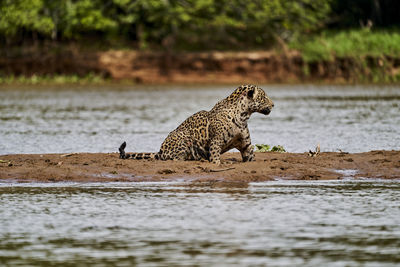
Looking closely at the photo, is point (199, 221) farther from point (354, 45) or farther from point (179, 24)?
point (179, 24)

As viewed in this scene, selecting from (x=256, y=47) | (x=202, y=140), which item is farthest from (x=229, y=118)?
(x=256, y=47)

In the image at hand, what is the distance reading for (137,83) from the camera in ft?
189

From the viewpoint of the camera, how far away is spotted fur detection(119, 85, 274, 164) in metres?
16.2

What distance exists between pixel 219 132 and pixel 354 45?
124 feet

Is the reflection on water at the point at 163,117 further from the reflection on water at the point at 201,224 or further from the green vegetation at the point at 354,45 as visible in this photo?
the reflection on water at the point at 201,224

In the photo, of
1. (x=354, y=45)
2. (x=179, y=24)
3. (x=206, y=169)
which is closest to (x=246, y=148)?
(x=206, y=169)

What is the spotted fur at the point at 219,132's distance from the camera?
53.1 feet

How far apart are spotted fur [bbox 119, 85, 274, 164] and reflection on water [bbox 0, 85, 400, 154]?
12.2 feet

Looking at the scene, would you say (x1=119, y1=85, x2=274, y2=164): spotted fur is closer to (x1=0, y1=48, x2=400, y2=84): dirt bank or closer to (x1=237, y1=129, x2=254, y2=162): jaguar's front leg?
(x1=237, y1=129, x2=254, y2=162): jaguar's front leg

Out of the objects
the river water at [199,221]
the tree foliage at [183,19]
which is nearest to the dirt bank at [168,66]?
the tree foliage at [183,19]

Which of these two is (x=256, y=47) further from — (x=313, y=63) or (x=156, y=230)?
(x=156, y=230)

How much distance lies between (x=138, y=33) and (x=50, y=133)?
3541 cm

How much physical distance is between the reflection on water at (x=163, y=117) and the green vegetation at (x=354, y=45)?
301cm

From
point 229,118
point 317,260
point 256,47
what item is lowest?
point 317,260
